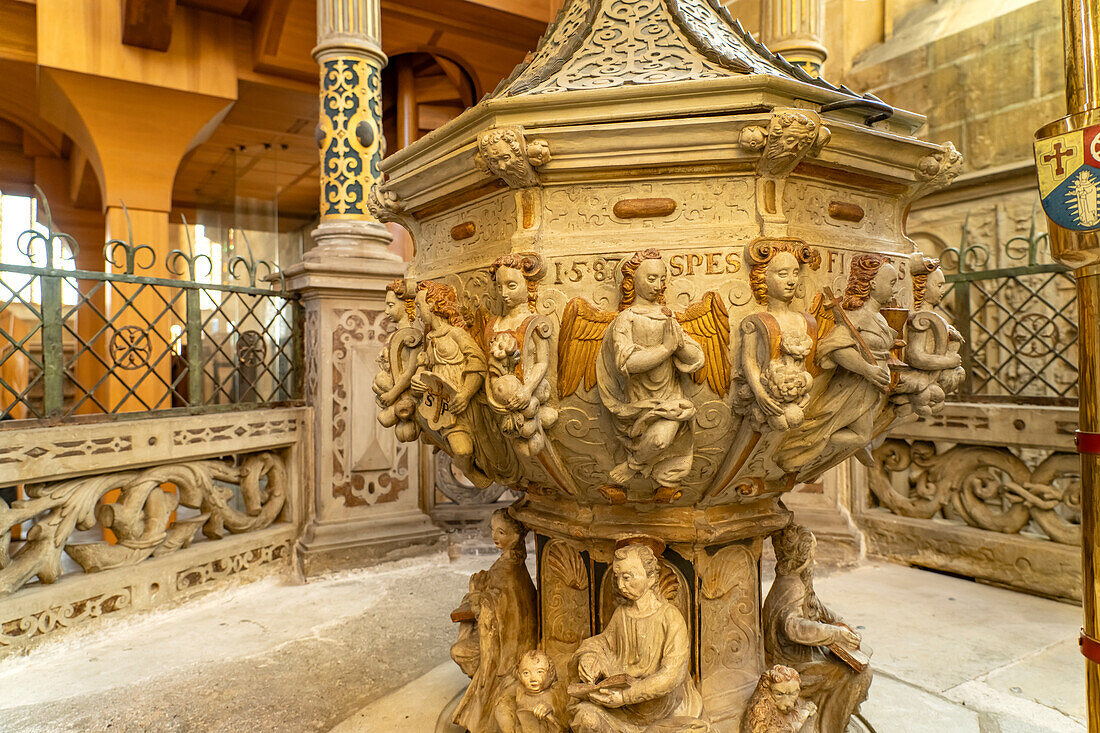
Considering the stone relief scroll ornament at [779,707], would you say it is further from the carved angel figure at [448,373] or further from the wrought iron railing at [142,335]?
the wrought iron railing at [142,335]

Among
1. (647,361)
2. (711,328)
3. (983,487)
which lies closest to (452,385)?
(647,361)

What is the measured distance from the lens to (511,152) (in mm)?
1603

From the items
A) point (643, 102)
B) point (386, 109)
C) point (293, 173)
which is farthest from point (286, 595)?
point (293, 173)

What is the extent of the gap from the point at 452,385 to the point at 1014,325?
3.43m

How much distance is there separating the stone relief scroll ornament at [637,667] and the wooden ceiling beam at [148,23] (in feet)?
17.6

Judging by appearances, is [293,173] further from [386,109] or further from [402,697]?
[402,697]

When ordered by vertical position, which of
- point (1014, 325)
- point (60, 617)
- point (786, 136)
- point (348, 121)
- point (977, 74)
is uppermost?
point (977, 74)

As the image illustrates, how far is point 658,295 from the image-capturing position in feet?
5.13

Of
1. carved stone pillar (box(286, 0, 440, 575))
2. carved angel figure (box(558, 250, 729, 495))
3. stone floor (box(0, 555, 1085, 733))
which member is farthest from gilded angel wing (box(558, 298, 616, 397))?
carved stone pillar (box(286, 0, 440, 575))

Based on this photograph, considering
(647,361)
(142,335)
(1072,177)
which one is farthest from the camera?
(142,335)

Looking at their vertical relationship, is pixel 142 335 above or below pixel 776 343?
above

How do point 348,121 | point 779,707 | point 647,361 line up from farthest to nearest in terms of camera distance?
point 348,121, point 779,707, point 647,361

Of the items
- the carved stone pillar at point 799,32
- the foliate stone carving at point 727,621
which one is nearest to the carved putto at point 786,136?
the foliate stone carving at point 727,621

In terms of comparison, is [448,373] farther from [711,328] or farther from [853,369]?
[853,369]
